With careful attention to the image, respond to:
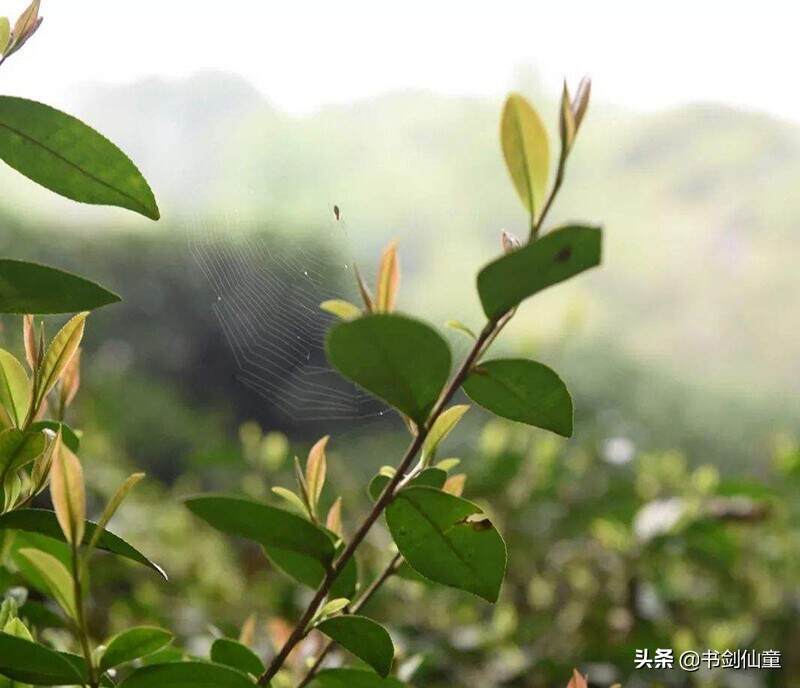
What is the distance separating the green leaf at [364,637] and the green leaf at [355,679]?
0.21ft

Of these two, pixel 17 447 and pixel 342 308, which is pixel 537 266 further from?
pixel 17 447

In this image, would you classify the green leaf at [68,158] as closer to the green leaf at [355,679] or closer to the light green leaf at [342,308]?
the light green leaf at [342,308]

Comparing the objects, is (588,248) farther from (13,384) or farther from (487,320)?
(13,384)

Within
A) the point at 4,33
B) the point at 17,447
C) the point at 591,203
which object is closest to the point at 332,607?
the point at 17,447

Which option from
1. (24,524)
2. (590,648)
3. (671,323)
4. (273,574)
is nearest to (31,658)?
(24,524)

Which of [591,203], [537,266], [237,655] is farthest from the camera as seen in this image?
[591,203]

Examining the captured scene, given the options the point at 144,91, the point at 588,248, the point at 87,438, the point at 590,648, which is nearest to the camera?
the point at 588,248

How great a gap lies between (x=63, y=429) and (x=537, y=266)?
19 cm

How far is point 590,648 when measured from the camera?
103 centimetres

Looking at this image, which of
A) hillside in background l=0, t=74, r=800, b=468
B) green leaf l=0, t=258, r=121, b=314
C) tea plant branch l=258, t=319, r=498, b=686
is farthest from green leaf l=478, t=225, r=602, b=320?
hillside in background l=0, t=74, r=800, b=468

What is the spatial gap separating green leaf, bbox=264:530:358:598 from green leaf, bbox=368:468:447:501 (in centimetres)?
3

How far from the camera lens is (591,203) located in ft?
12.9

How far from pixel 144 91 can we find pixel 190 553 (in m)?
2.17

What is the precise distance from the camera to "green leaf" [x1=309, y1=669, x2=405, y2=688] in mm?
394
